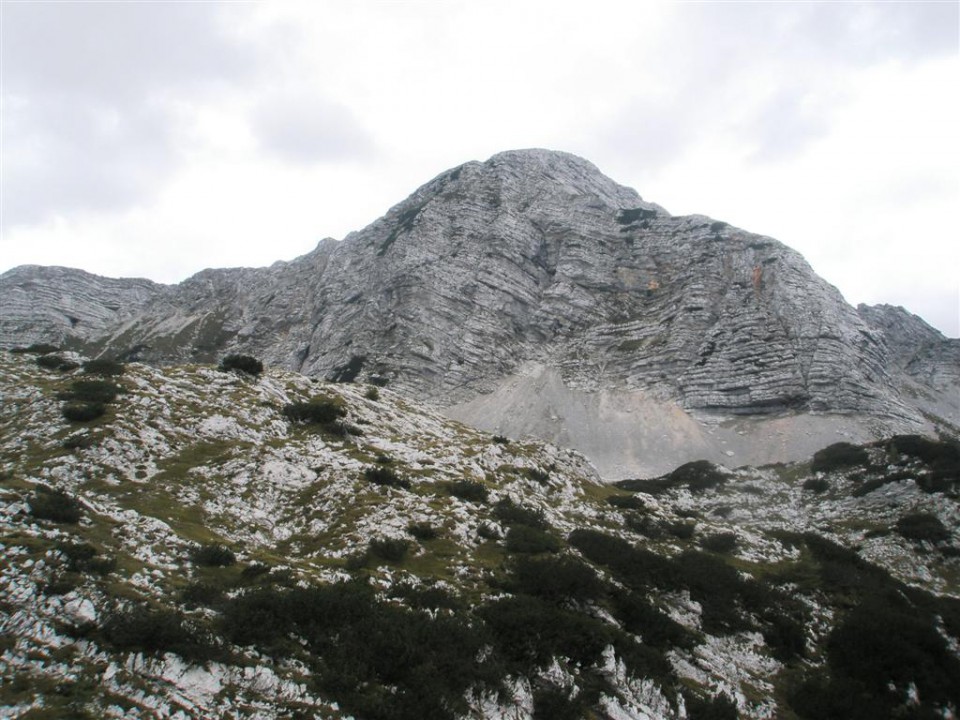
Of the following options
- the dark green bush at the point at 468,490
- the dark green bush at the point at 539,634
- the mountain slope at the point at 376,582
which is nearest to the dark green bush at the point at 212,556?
the mountain slope at the point at 376,582

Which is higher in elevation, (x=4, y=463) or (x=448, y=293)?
(x=448, y=293)

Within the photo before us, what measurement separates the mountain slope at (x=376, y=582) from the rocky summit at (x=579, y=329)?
184 ft

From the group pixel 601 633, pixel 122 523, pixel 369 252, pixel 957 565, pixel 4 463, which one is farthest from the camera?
pixel 369 252

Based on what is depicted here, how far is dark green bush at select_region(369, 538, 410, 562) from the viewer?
21578 millimetres

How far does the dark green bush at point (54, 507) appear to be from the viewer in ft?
55.9

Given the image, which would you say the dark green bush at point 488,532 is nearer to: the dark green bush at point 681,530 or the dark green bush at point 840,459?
the dark green bush at point 681,530

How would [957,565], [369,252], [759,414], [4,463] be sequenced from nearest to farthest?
[4,463] → [957,565] → [759,414] → [369,252]

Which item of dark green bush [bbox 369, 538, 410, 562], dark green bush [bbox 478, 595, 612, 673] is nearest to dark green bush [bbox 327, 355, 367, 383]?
dark green bush [bbox 369, 538, 410, 562]

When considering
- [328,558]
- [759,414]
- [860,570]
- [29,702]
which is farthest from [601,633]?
[759,414]

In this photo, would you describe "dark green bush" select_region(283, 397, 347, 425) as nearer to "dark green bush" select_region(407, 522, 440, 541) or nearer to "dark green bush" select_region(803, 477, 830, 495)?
"dark green bush" select_region(407, 522, 440, 541)

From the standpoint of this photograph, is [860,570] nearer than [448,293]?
Yes

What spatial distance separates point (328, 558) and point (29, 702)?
468 inches

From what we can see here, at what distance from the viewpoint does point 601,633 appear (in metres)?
17.3

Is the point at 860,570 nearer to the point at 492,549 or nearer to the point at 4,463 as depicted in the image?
the point at 492,549
